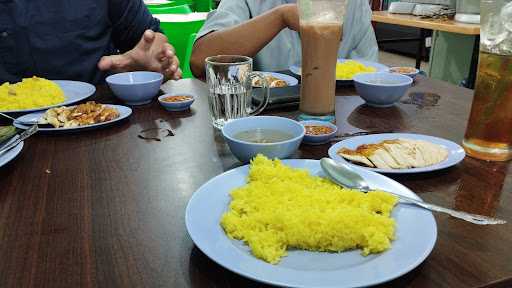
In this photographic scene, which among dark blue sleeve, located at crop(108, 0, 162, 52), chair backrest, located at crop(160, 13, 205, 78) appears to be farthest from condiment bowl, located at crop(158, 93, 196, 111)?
chair backrest, located at crop(160, 13, 205, 78)

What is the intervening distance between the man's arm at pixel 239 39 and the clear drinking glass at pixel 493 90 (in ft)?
3.15

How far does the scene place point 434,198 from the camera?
0.74 metres

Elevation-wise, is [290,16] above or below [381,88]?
above

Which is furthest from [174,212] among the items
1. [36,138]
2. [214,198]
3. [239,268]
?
[36,138]

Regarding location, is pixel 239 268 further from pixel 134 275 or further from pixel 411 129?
pixel 411 129

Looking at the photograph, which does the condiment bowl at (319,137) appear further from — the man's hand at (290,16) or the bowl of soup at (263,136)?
the man's hand at (290,16)

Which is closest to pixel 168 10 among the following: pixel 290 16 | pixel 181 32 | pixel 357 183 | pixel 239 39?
pixel 181 32

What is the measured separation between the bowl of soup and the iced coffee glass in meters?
0.21

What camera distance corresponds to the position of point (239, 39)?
1777mm

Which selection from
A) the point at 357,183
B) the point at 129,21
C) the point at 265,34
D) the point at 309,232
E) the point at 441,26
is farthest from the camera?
the point at 441,26

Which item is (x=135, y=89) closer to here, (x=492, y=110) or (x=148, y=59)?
(x=148, y=59)

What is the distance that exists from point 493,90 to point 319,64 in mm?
423

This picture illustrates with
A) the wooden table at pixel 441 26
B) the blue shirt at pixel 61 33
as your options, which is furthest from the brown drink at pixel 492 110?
the wooden table at pixel 441 26

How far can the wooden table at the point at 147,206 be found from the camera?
54cm
